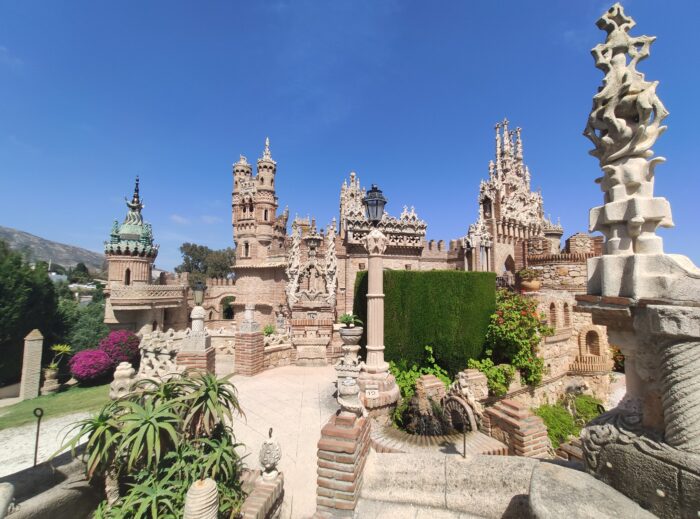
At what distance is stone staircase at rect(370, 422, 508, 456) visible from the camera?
18.8ft

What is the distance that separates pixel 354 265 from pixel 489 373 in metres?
14.5

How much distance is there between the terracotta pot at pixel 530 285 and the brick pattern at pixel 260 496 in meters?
12.5

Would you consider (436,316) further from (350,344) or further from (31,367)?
(31,367)

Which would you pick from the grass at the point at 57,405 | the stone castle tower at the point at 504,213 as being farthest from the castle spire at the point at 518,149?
the grass at the point at 57,405

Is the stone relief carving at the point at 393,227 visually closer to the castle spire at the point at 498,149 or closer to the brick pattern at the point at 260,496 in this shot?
the castle spire at the point at 498,149

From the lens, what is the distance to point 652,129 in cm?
249

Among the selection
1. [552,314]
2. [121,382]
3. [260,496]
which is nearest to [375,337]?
[260,496]

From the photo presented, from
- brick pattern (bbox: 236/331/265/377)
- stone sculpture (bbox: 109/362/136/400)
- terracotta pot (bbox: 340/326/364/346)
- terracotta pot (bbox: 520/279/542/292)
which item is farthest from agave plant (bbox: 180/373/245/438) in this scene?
terracotta pot (bbox: 520/279/542/292)

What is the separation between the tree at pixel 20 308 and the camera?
1781 cm

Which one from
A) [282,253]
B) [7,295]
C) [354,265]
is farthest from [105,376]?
[354,265]

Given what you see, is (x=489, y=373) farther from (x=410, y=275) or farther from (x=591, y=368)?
(x=591, y=368)

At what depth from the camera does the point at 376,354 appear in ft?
24.4

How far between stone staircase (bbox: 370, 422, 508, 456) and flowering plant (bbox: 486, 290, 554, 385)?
4318mm

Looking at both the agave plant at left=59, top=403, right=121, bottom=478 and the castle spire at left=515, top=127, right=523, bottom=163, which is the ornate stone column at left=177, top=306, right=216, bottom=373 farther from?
the castle spire at left=515, top=127, right=523, bottom=163
